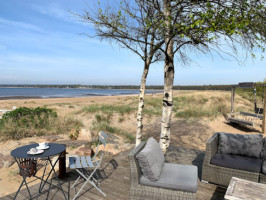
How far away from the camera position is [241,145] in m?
4.21

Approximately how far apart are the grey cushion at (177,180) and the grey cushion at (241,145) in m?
1.37

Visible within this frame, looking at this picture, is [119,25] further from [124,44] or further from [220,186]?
[220,186]

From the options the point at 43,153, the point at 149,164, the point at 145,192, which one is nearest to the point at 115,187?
the point at 145,192

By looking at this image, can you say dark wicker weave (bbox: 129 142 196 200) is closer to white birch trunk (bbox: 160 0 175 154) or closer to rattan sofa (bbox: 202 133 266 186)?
rattan sofa (bbox: 202 133 266 186)

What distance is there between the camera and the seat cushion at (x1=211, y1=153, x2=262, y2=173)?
3.55 meters

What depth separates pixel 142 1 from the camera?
5316mm

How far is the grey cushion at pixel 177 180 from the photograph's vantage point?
281 cm

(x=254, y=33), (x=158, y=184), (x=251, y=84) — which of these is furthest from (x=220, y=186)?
(x=251, y=84)

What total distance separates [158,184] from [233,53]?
3337mm

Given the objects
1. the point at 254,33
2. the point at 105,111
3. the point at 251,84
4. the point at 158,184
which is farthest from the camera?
the point at 105,111

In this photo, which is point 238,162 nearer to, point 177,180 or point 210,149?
point 210,149

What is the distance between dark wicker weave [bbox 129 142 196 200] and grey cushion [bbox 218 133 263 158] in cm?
193

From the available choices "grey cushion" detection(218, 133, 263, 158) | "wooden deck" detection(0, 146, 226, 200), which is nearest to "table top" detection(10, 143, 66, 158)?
"wooden deck" detection(0, 146, 226, 200)

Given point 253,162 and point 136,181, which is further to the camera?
point 253,162
